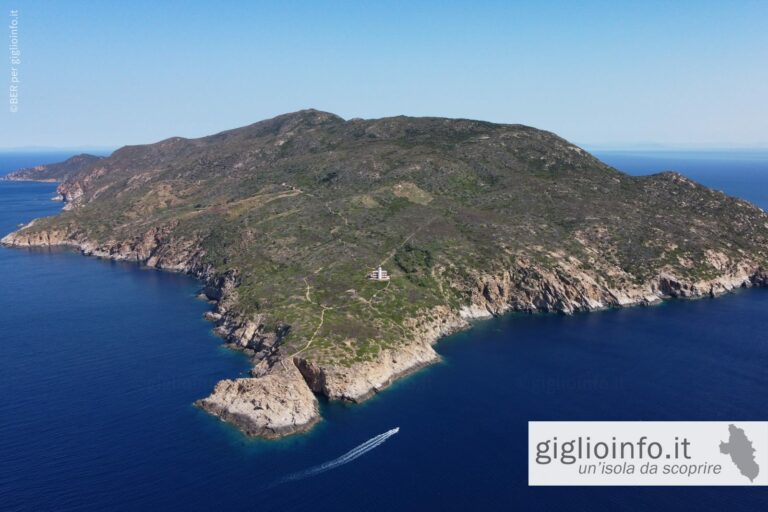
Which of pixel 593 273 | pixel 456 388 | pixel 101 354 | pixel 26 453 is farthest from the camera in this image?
pixel 593 273

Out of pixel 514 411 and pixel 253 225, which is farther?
pixel 253 225

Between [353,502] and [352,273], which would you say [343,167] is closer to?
[352,273]

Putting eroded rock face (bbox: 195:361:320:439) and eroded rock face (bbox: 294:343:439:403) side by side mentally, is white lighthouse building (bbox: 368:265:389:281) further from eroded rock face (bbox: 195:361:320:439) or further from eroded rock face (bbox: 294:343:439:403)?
eroded rock face (bbox: 195:361:320:439)

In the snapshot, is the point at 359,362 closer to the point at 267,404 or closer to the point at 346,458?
the point at 267,404

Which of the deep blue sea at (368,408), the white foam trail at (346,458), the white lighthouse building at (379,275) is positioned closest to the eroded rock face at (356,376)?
the deep blue sea at (368,408)

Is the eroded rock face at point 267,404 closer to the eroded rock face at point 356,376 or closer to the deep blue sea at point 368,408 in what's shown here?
the deep blue sea at point 368,408

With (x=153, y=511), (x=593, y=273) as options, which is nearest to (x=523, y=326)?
(x=593, y=273)

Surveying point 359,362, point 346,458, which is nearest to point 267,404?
point 346,458
